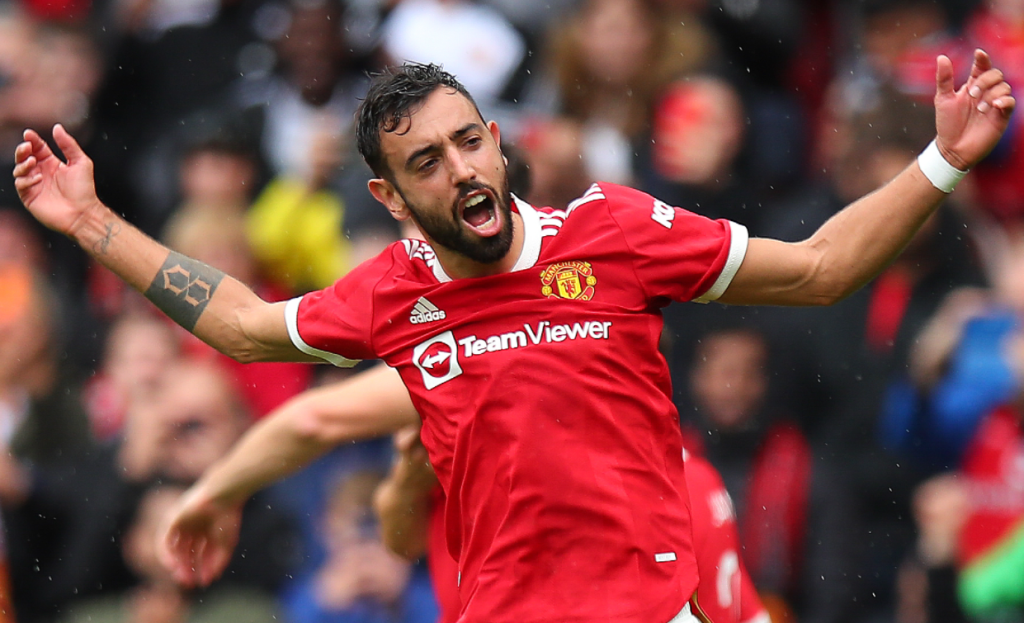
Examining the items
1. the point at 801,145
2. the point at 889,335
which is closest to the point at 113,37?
the point at 801,145

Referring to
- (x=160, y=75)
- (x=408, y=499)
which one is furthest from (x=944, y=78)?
(x=160, y=75)

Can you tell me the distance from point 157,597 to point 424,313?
12.9 feet

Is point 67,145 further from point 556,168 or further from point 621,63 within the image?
point 621,63

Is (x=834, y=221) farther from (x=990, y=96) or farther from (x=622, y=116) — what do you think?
(x=622, y=116)

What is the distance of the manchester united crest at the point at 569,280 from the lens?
4.09 meters

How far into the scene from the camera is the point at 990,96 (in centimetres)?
400

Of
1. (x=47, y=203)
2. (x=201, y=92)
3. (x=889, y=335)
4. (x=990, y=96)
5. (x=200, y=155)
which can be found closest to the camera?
(x=990, y=96)

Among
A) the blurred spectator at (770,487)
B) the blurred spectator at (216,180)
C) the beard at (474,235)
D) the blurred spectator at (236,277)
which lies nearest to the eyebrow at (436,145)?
the beard at (474,235)

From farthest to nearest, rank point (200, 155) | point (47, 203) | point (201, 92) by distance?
1. point (201, 92)
2. point (200, 155)
3. point (47, 203)

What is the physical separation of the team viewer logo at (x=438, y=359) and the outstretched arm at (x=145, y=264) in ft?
1.40

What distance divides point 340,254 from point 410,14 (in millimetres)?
1606

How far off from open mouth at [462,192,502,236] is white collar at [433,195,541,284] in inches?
4.7

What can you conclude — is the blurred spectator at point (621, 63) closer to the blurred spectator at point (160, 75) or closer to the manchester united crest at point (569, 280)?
the blurred spectator at point (160, 75)

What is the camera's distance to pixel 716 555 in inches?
196
